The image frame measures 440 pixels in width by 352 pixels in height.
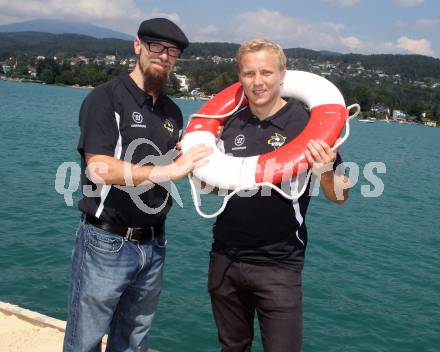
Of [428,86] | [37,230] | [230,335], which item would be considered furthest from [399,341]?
[428,86]

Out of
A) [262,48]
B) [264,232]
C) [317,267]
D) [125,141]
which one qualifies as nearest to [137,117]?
Answer: [125,141]

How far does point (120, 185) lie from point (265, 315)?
93 cm

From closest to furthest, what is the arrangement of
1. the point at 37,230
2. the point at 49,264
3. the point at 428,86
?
the point at 49,264 → the point at 37,230 → the point at 428,86

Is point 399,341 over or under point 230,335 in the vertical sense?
under

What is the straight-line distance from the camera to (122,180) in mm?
2219

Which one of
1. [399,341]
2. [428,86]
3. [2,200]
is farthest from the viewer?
[428,86]

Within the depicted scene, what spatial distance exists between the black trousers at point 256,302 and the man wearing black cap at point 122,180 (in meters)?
0.38

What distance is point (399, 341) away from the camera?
5.69 metres

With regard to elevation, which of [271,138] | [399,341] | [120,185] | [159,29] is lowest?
[399,341]

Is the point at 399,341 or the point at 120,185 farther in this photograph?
the point at 399,341

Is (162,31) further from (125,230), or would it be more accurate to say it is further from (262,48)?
(125,230)

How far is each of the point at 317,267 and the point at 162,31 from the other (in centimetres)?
604

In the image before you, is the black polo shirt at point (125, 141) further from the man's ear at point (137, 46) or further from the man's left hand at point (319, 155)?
the man's left hand at point (319, 155)

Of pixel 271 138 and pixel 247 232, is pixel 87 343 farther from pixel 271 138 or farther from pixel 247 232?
pixel 271 138
